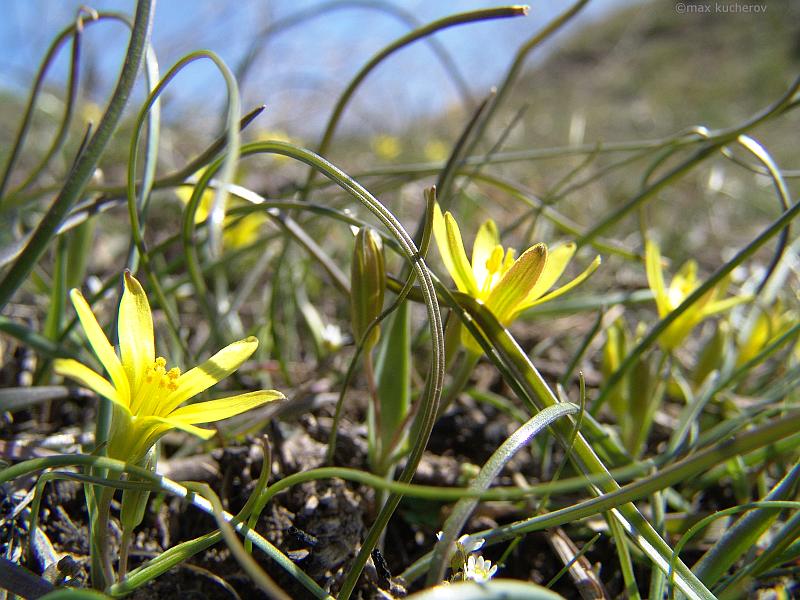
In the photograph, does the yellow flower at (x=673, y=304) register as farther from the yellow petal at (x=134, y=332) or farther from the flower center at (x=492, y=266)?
the yellow petal at (x=134, y=332)

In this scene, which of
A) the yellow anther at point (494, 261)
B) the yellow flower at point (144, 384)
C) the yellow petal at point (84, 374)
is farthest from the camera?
the yellow anther at point (494, 261)

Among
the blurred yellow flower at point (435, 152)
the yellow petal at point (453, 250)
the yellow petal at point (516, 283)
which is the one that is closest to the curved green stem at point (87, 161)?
the yellow petal at point (453, 250)

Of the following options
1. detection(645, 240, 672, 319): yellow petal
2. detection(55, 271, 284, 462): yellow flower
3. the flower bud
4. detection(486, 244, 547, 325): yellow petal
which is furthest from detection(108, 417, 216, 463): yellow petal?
detection(645, 240, 672, 319): yellow petal

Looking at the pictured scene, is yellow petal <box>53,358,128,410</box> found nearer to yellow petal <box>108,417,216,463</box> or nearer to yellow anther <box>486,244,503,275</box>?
yellow petal <box>108,417,216,463</box>

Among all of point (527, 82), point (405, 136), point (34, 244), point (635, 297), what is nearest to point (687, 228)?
point (635, 297)

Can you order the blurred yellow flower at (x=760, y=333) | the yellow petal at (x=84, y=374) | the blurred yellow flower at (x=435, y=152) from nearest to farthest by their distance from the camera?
the yellow petal at (x=84, y=374) → the blurred yellow flower at (x=760, y=333) → the blurred yellow flower at (x=435, y=152)
